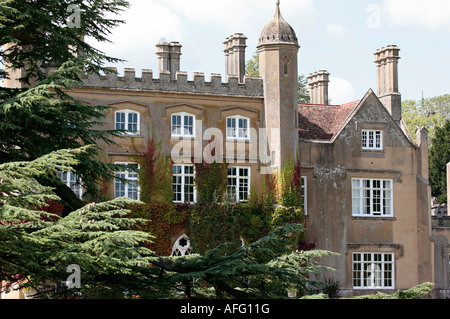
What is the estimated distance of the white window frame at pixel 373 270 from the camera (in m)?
29.5

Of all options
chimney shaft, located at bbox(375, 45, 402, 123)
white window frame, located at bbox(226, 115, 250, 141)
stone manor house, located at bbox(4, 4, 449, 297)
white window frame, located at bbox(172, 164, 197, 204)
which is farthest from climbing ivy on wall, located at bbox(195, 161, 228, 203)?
chimney shaft, located at bbox(375, 45, 402, 123)

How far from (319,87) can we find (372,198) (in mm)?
7511

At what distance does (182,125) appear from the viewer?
94.4 ft

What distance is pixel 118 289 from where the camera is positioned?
1109cm

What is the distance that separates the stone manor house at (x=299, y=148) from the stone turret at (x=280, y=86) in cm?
4

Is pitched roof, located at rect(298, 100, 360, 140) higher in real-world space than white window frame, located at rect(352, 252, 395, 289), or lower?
higher

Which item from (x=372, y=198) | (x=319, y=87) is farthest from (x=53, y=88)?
(x=319, y=87)

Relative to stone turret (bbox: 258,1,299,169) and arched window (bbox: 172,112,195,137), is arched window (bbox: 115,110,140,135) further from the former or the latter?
stone turret (bbox: 258,1,299,169)

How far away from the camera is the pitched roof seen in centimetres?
3075

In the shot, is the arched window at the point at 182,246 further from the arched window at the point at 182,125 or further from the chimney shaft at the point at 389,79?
the chimney shaft at the point at 389,79

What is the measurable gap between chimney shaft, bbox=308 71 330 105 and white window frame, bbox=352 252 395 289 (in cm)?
888

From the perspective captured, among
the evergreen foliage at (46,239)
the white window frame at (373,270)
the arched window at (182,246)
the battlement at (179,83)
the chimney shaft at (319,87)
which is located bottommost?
the white window frame at (373,270)

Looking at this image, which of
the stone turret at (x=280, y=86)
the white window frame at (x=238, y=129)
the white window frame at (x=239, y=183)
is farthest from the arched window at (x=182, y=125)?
the stone turret at (x=280, y=86)

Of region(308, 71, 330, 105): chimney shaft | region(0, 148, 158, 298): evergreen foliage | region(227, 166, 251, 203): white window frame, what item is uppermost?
region(308, 71, 330, 105): chimney shaft
